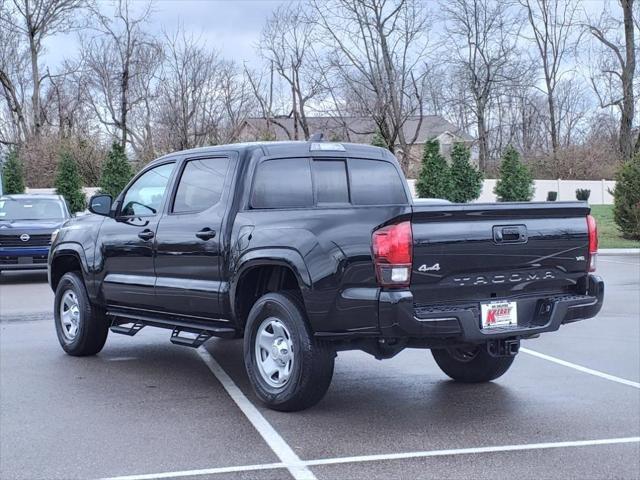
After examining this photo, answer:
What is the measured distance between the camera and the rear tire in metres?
6.79

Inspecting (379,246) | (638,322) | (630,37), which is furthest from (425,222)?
(630,37)

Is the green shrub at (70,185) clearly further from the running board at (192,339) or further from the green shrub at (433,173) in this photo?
the running board at (192,339)

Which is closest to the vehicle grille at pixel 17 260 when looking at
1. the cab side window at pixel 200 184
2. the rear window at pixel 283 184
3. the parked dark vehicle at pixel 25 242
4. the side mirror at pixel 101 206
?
the parked dark vehicle at pixel 25 242

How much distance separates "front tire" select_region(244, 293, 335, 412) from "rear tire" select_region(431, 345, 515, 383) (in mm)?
1593

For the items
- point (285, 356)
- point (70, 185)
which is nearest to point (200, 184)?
point (285, 356)

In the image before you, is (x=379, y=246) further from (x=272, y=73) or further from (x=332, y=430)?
(x=272, y=73)

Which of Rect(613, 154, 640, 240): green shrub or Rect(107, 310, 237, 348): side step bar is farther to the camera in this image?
Rect(613, 154, 640, 240): green shrub

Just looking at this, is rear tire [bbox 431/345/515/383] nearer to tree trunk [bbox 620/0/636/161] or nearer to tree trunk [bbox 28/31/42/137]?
tree trunk [bbox 620/0/636/161]

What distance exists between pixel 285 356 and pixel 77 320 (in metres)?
3.27

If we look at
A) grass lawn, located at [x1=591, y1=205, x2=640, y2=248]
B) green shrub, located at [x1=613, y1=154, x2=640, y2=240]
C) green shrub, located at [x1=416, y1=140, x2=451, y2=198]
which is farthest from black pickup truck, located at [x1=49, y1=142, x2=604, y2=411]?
green shrub, located at [x1=416, y1=140, x2=451, y2=198]

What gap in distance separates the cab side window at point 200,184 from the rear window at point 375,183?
1.16 meters

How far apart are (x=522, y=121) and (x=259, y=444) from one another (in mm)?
62472

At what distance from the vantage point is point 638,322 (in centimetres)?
1026

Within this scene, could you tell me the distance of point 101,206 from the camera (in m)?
7.71
